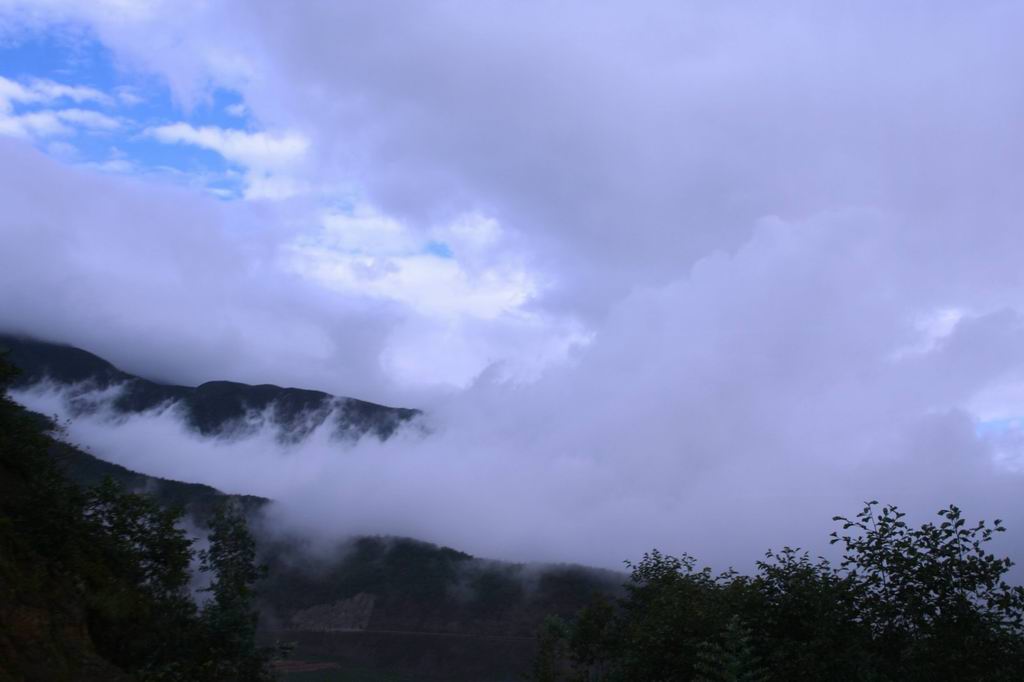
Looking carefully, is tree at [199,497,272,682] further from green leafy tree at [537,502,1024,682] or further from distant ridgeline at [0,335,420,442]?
distant ridgeline at [0,335,420,442]

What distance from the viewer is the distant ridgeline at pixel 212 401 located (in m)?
94.5

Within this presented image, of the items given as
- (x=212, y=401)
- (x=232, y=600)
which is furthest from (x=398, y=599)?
(x=232, y=600)

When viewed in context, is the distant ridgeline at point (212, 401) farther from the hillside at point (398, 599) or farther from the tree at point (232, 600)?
the tree at point (232, 600)

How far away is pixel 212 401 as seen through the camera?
139 metres

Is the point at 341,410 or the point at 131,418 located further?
the point at 341,410

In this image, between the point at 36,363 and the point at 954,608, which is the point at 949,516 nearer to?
the point at 954,608

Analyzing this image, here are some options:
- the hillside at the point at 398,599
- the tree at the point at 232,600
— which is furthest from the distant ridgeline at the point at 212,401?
the tree at the point at 232,600

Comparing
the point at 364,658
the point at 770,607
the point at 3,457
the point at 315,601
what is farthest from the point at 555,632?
the point at 315,601

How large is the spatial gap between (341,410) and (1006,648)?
159 m

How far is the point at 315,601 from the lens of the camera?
89625 millimetres

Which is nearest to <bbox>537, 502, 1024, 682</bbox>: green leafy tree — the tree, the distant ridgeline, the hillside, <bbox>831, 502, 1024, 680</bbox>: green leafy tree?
<bbox>831, 502, 1024, 680</bbox>: green leafy tree

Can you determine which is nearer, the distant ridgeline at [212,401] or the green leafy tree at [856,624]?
the green leafy tree at [856,624]

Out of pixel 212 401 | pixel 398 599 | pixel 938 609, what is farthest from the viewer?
pixel 212 401

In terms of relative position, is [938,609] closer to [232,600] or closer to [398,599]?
[232,600]
